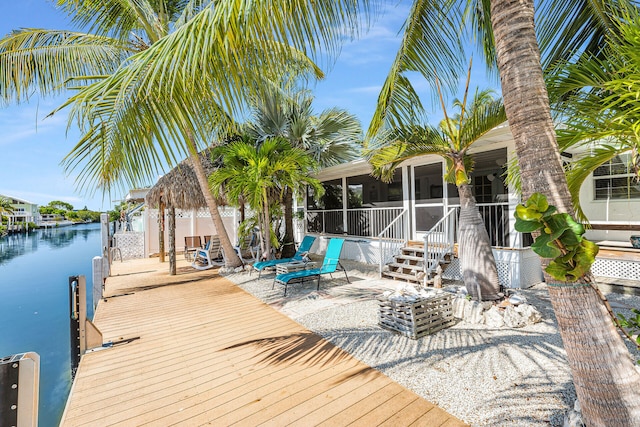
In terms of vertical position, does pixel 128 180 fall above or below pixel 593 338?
above

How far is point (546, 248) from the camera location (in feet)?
5.28

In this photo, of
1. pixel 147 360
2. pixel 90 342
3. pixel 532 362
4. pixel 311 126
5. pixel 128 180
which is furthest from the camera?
pixel 311 126

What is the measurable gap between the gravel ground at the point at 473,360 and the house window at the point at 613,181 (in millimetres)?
3599

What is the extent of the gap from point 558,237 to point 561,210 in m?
0.53

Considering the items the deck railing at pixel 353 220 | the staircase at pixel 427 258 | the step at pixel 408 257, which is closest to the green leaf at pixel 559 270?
the staircase at pixel 427 258

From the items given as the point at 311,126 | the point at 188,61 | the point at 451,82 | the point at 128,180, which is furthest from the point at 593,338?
the point at 311,126

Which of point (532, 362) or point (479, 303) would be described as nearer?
point (532, 362)

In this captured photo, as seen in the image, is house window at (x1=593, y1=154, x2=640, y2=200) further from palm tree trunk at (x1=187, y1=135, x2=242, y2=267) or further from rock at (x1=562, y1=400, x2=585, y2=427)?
palm tree trunk at (x1=187, y1=135, x2=242, y2=267)

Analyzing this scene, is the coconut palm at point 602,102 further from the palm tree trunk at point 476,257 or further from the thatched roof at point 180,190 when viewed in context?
the thatched roof at point 180,190

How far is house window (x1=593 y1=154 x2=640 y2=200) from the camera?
813cm

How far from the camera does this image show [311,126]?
11742mm

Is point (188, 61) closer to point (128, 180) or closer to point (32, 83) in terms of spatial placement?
point (128, 180)

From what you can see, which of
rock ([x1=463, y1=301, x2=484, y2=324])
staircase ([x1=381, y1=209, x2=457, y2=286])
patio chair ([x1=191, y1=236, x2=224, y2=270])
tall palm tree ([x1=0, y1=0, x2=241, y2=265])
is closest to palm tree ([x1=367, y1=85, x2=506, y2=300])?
rock ([x1=463, y1=301, x2=484, y2=324])

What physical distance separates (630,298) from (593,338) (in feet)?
20.0
